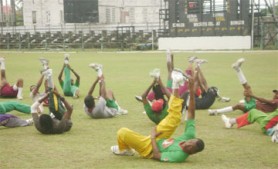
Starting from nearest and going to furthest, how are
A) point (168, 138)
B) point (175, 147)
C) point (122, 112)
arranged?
point (175, 147)
point (168, 138)
point (122, 112)

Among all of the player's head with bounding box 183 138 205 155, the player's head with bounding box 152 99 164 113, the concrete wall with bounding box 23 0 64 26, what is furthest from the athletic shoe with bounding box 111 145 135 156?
the concrete wall with bounding box 23 0 64 26

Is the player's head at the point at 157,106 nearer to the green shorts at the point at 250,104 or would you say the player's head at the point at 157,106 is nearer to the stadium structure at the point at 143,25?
the green shorts at the point at 250,104

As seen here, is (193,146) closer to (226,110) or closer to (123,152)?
(123,152)

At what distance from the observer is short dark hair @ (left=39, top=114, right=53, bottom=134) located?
342 inches

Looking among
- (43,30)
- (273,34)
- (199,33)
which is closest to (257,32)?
(273,34)

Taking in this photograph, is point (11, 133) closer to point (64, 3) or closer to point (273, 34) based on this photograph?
point (273, 34)

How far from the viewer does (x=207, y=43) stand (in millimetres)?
40156

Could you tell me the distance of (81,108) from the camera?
12.5 m

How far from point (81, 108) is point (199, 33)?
2953cm

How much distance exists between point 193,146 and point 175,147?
1.15 feet

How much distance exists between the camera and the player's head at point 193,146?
6594 millimetres

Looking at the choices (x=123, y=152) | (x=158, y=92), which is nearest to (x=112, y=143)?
(x=123, y=152)

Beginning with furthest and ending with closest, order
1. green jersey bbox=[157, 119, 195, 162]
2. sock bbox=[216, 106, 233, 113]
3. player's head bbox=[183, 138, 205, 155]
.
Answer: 1. sock bbox=[216, 106, 233, 113]
2. green jersey bbox=[157, 119, 195, 162]
3. player's head bbox=[183, 138, 205, 155]

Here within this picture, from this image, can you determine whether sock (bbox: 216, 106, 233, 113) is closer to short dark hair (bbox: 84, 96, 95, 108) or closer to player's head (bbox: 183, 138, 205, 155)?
short dark hair (bbox: 84, 96, 95, 108)
